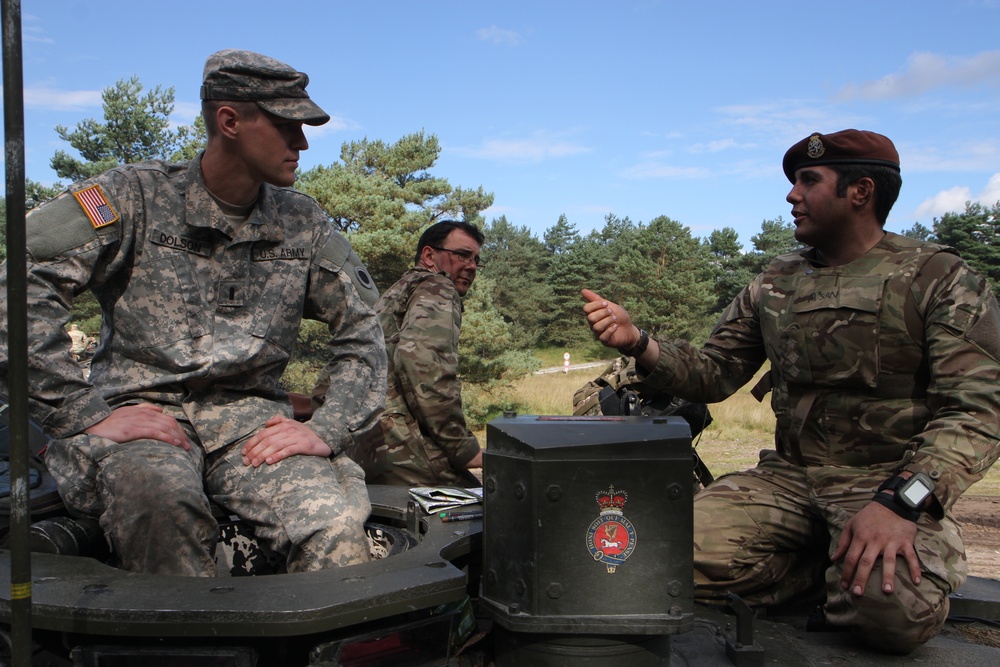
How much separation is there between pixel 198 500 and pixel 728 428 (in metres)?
15.9

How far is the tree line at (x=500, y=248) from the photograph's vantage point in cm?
1833

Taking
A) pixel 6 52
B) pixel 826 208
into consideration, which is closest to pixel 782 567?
pixel 826 208

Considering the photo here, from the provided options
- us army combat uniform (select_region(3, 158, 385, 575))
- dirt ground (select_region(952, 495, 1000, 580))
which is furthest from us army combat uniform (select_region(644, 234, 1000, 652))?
dirt ground (select_region(952, 495, 1000, 580))

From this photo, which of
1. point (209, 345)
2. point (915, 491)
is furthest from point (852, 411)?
point (209, 345)

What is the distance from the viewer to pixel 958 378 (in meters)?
2.99

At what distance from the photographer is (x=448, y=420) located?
16.3 ft

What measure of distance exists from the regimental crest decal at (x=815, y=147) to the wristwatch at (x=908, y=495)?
4.42ft

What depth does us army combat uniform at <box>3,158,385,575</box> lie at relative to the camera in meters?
2.39

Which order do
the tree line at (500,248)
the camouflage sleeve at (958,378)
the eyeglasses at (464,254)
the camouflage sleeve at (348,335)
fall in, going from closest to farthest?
the camouflage sleeve at (958,378)
the camouflage sleeve at (348,335)
the eyeglasses at (464,254)
the tree line at (500,248)

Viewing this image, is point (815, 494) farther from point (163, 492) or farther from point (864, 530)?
point (163, 492)

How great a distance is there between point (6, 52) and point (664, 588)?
163cm

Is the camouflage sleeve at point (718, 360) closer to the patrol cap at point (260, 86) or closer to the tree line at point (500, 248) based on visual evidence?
the patrol cap at point (260, 86)

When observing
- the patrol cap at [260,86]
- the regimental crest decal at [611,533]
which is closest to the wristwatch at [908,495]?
the regimental crest decal at [611,533]

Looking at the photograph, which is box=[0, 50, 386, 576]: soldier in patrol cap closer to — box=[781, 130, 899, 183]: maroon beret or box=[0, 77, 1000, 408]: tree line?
box=[781, 130, 899, 183]: maroon beret
